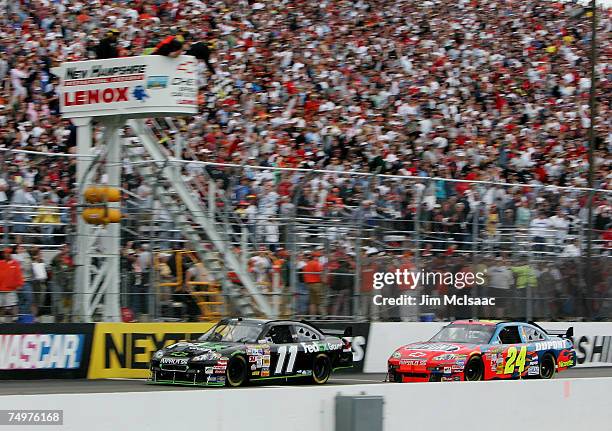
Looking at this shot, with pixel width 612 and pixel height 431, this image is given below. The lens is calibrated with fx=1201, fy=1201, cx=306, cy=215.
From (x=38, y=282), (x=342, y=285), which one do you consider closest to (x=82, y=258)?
(x=38, y=282)

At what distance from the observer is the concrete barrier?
736 centimetres

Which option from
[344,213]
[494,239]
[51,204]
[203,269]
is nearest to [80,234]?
[51,204]

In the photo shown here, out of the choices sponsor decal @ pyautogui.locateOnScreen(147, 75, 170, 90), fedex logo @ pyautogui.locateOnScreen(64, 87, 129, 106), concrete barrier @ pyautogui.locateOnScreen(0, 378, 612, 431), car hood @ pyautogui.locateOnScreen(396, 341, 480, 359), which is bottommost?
car hood @ pyautogui.locateOnScreen(396, 341, 480, 359)

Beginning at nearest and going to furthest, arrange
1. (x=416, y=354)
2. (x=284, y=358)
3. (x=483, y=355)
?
(x=284, y=358), (x=416, y=354), (x=483, y=355)

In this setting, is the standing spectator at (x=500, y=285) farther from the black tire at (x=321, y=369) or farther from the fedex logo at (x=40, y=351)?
the fedex logo at (x=40, y=351)

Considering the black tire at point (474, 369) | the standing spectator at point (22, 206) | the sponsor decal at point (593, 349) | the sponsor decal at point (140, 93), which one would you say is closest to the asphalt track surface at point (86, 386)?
the black tire at point (474, 369)

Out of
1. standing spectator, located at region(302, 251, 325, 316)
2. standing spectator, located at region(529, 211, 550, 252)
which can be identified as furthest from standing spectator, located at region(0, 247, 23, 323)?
standing spectator, located at region(529, 211, 550, 252)

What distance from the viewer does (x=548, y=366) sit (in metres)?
19.9

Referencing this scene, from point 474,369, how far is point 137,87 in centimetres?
688

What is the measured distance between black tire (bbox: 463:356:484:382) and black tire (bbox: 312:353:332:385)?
2.15 m

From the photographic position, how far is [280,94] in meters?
26.0

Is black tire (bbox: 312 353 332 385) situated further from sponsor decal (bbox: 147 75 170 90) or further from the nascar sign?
sponsor decal (bbox: 147 75 170 90)

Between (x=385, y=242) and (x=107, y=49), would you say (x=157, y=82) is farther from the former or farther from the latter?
(x=385, y=242)

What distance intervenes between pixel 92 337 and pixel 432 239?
6580 mm
